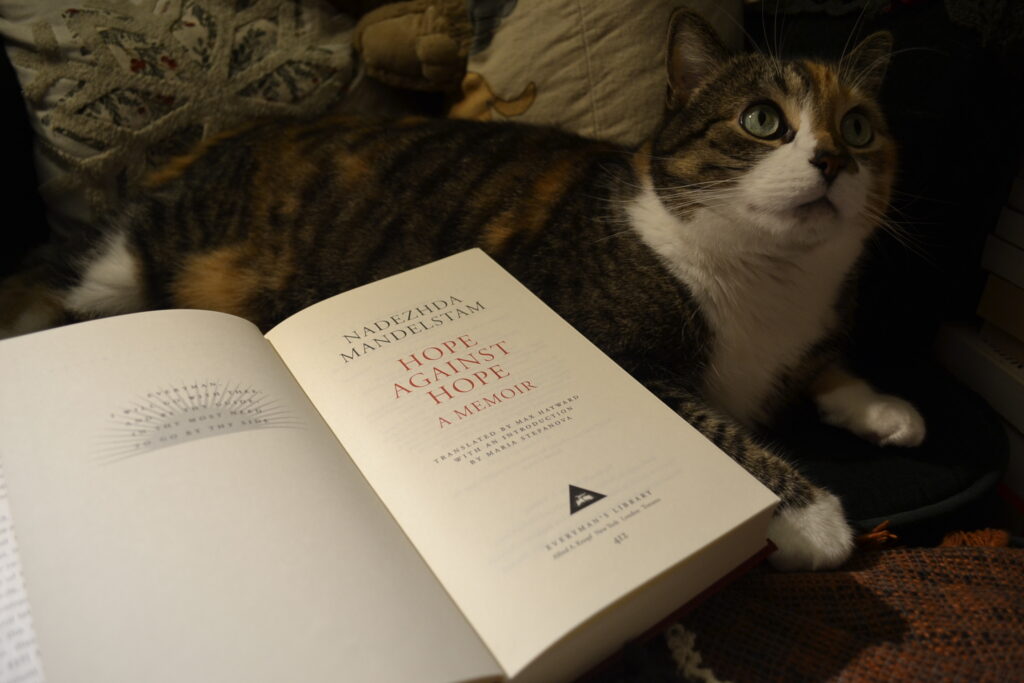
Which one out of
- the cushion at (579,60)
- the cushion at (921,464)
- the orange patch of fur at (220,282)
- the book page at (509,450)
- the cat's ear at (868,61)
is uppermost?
the cat's ear at (868,61)

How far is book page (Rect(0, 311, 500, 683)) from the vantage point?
471mm

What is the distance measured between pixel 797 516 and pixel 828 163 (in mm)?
374

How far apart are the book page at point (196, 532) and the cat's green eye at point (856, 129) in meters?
0.70

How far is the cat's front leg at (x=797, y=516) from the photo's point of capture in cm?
67

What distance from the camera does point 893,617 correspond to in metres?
0.63

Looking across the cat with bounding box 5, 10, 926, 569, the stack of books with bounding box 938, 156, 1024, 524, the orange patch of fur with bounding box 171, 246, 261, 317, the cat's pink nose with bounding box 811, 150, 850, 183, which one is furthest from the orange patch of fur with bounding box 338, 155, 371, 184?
the stack of books with bounding box 938, 156, 1024, 524

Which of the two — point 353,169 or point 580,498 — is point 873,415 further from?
point 353,169

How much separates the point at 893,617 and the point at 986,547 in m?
0.17

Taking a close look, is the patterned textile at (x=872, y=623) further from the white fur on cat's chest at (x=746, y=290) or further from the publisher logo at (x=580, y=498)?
the white fur on cat's chest at (x=746, y=290)

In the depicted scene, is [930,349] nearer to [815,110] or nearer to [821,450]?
[821,450]

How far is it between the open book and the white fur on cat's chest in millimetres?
210

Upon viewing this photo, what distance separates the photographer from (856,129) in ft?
2.70

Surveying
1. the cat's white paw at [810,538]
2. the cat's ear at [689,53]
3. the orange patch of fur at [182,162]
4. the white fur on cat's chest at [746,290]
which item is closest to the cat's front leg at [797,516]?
the cat's white paw at [810,538]

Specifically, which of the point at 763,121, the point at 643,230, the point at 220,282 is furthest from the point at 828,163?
the point at 220,282
